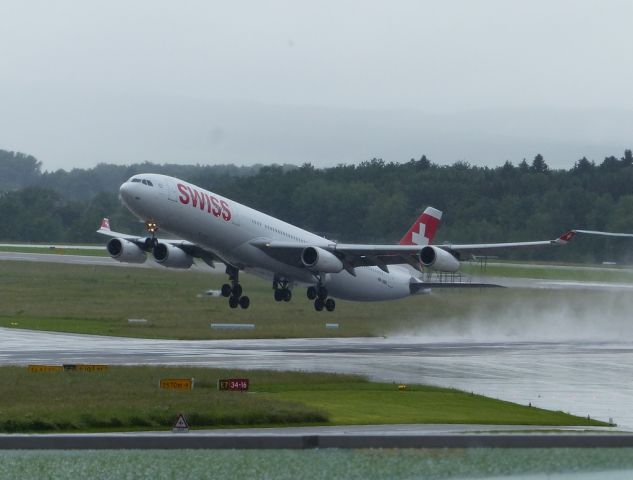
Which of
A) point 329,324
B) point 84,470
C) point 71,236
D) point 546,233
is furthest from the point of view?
point 71,236

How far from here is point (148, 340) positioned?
54219mm

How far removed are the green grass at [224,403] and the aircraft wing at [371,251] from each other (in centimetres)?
1824

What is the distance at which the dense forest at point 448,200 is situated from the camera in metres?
89.9

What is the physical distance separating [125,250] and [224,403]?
29448mm

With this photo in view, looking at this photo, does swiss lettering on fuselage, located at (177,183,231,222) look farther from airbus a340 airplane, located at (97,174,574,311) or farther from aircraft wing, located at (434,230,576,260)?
aircraft wing, located at (434,230,576,260)

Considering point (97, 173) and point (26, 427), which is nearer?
point (26, 427)

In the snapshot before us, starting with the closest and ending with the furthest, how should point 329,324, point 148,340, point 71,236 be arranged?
point 148,340, point 329,324, point 71,236

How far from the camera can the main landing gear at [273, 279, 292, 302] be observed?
59028 millimetres

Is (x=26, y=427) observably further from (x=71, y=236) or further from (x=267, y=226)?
(x=71, y=236)

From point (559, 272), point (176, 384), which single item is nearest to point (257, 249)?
point (176, 384)

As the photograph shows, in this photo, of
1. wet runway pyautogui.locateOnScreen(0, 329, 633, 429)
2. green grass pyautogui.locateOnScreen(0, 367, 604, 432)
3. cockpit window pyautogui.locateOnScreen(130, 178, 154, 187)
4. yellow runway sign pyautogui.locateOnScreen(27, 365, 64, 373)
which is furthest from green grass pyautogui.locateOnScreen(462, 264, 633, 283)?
yellow runway sign pyautogui.locateOnScreen(27, 365, 64, 373)

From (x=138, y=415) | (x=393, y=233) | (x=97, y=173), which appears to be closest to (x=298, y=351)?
(x=138, y=415)

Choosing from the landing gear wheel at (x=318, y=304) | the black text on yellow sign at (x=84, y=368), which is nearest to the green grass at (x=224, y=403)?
the black text on yellow sign at (x=84, y=368)

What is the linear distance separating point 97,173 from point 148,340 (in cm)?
13174
